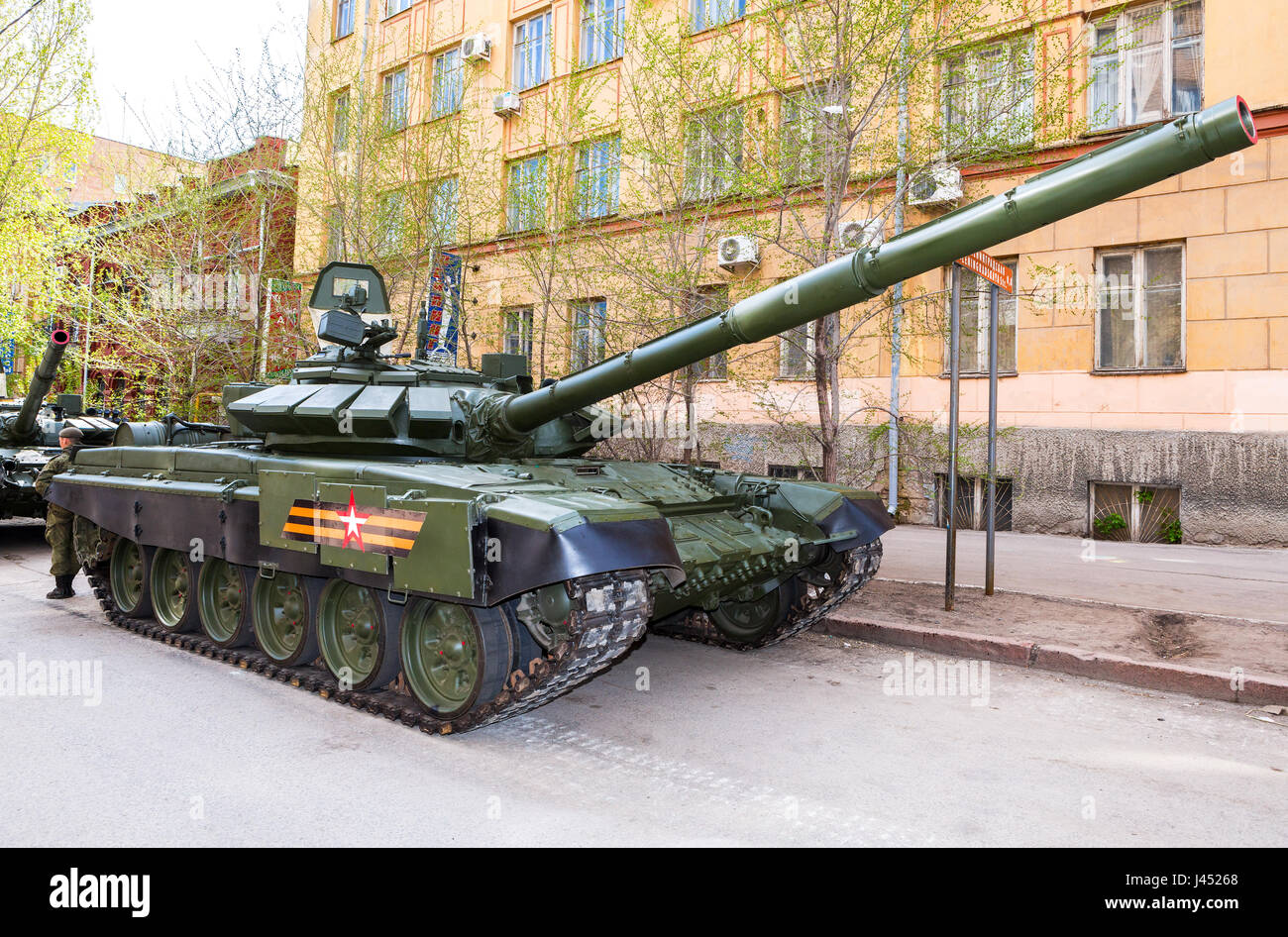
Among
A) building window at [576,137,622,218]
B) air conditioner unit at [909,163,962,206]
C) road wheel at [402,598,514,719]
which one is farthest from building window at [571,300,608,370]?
road wheel at [402,598,514,719]

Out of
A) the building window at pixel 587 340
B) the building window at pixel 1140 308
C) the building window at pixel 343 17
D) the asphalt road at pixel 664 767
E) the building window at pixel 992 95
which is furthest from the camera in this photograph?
the building window at pixel 343 17

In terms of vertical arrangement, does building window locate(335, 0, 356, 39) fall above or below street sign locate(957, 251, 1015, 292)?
above

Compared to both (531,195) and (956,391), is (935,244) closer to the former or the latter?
(956,391)

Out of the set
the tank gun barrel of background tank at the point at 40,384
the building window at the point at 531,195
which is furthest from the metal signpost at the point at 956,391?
the tank gun barrel of background tank at the point at 40,384

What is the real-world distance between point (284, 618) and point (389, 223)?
1022cm

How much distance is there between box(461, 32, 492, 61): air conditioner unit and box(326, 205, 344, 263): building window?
434 cm

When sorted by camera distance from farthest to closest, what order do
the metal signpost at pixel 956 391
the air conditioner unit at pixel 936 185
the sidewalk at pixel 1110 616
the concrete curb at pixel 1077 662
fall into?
the air conditioner unit at pixel 936 185, the metal signpost at pixel 956 391, the sidewalk at pixel 1110 616, the concrete curb at pixel 1077 662

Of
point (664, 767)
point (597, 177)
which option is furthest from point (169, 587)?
point (597, 177)

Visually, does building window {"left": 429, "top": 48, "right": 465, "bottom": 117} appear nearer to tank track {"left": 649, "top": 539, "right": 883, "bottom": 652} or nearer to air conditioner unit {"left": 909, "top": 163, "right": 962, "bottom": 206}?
air conditioner unit {"left": 909, "top": 163, "right": 962, "bottom": 206}

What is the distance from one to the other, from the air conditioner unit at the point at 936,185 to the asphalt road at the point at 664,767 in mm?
4744

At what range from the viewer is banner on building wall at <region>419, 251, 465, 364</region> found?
1424 centimetres

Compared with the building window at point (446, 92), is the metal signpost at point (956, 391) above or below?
below

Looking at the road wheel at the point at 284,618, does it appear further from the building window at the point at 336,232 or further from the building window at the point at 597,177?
the building window at the point at 336,232

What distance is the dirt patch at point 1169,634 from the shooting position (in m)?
6.66
